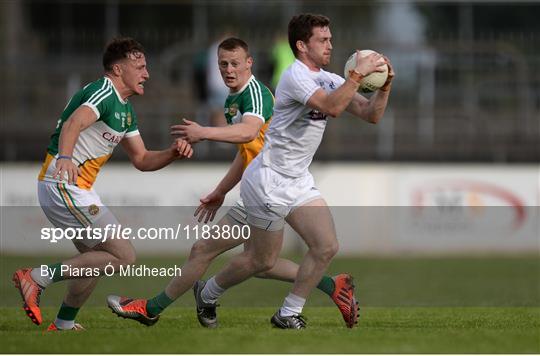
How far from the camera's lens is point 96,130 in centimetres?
1013

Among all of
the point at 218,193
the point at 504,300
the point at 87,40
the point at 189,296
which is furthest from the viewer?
the point at 87,40

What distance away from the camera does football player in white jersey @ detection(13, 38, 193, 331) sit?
32.7 feet

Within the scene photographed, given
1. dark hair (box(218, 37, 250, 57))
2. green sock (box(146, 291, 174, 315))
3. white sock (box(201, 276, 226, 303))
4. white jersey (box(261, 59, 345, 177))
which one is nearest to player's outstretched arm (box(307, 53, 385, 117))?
white jersey (box(261, 59, 345, 177))

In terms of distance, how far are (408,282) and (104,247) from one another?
24.3ft

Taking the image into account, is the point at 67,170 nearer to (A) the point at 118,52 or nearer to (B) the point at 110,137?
(B) the point at 110,137

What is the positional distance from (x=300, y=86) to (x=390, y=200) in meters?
12.1

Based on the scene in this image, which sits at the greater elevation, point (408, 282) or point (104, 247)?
point (104, 247)

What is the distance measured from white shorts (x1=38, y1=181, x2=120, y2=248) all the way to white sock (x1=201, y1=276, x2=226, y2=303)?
3.14 ft

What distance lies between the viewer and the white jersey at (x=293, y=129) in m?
10.2

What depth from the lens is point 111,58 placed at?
10.2m

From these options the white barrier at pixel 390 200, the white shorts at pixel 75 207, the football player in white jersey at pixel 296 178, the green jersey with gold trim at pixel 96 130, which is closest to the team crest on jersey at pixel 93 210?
the white shorts at pixel 75 207

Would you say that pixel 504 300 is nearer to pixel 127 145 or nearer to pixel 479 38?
pixel 127 145

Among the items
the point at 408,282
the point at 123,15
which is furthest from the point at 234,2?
the point at 408,282

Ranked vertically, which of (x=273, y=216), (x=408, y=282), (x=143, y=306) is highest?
(x=273, y=216)
